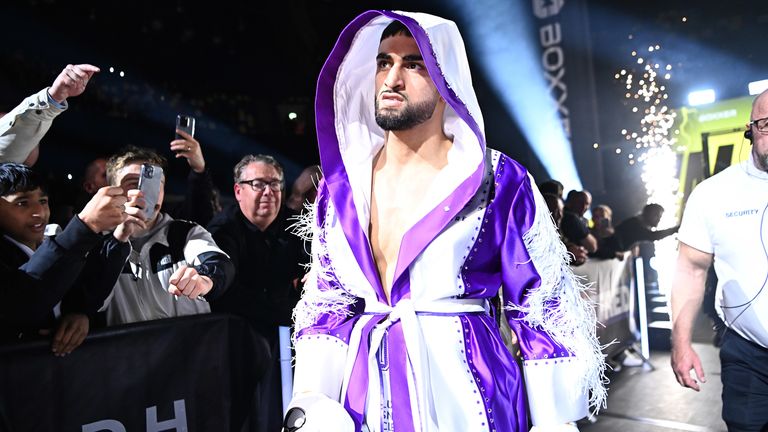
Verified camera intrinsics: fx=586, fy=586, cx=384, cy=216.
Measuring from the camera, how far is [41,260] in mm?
2066

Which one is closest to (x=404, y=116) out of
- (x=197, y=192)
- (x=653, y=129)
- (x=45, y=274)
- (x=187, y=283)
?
(x=187, y=283)

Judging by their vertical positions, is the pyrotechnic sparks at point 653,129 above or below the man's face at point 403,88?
above

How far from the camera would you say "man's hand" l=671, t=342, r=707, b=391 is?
8.71 feet

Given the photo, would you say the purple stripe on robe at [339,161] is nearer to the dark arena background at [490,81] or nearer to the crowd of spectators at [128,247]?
the crowd of spectators at [128,247]

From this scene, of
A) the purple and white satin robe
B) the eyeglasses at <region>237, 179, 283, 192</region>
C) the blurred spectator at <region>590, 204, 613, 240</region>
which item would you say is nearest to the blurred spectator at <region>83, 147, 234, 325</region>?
the eyeglasses at <region>237, 179, 283, 192</region>

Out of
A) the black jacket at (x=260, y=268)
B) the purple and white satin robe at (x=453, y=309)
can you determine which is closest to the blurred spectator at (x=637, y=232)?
the black jacket at (x=260, y=268)

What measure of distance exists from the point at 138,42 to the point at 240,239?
21.3 feet

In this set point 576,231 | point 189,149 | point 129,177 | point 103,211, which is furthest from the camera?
point 576,231

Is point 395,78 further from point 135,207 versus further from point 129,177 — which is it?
point 129,177

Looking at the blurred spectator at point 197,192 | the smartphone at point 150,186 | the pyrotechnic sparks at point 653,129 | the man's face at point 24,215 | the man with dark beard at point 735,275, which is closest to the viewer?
the smartphone at point 150,186

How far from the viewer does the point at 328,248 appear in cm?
168

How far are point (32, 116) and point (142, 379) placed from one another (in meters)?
1.34

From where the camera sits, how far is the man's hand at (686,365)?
8.71ft

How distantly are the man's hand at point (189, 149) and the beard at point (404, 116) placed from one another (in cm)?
193
